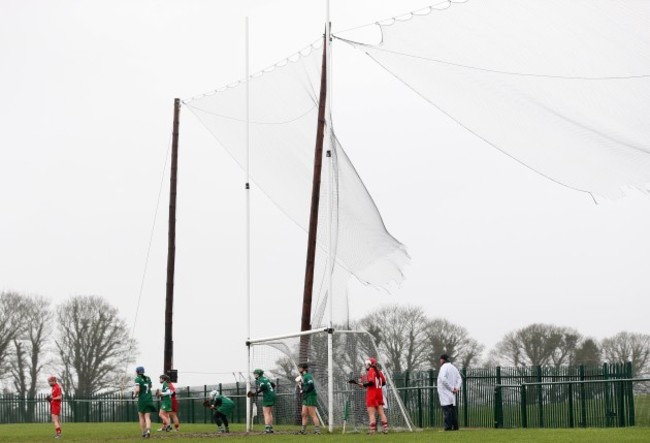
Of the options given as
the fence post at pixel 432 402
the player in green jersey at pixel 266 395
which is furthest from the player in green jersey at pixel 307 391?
the fence post at pixel 432 402

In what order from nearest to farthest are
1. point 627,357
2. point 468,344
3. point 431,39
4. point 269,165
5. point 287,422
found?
point 431,39 → point 269,165 → point 287,422 → point 627,357 → point 468,344

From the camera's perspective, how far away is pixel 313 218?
2814 centimetres

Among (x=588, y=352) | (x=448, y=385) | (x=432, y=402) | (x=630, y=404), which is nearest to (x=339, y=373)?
(x=448, y=385)

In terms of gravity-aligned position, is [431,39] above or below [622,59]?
above

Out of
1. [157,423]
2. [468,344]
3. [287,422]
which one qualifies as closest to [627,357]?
[468,344]

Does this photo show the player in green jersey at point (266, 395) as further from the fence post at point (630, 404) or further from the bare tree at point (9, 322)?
the bare tree at point (9, 322)

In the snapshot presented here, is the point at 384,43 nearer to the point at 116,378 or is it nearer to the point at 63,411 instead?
the point at 63,411

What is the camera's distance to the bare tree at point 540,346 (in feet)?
199

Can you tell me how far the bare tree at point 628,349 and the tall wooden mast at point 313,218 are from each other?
94.3 ft

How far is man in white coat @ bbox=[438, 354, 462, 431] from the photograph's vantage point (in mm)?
24375

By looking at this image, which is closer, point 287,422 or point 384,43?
point 384,43

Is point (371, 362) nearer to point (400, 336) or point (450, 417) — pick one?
point (450, 417)

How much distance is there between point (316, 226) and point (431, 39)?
38.0ft

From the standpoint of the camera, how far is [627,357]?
5675 centimetres
